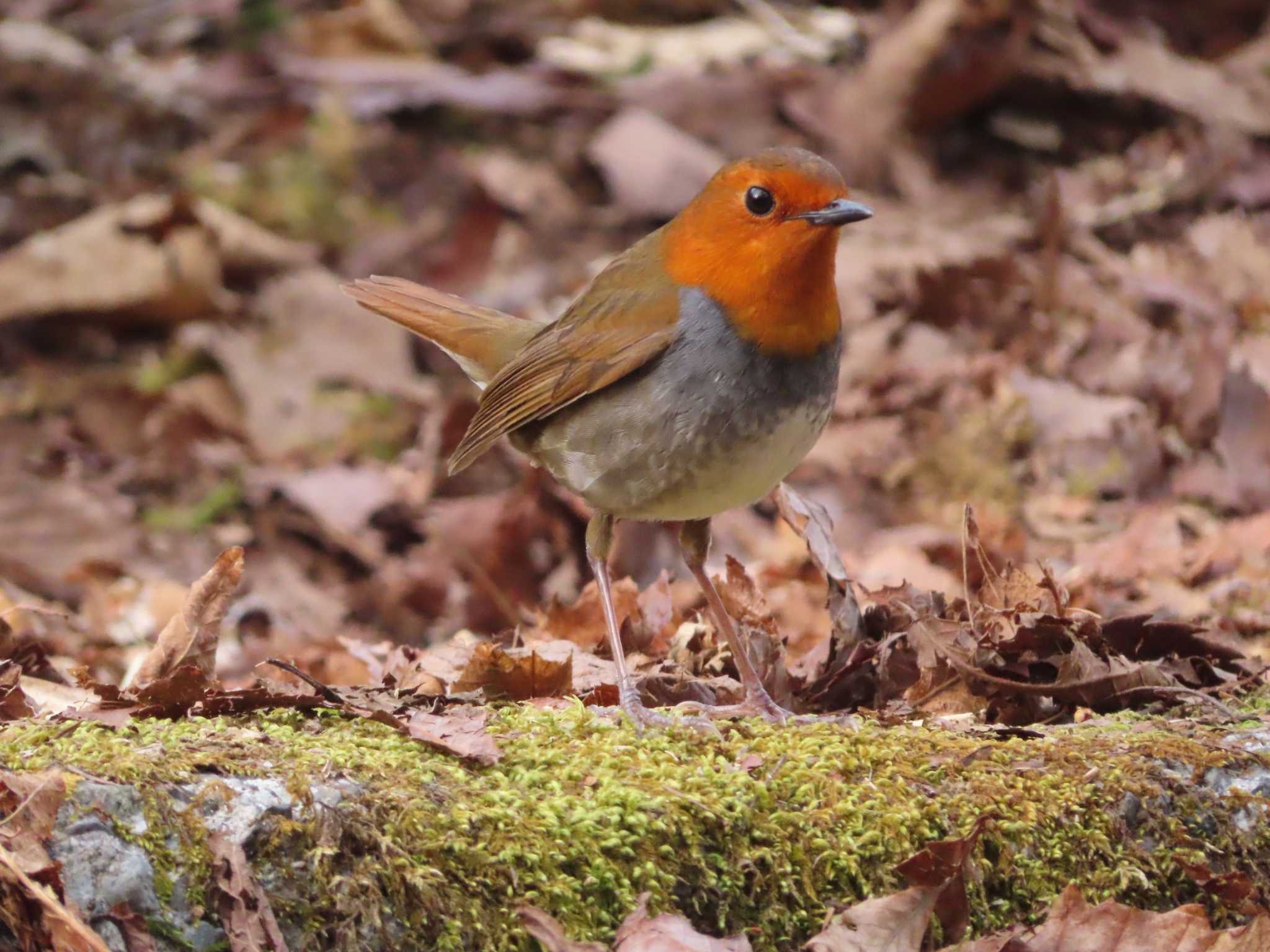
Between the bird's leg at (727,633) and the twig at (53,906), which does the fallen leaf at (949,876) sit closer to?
the bird's leg at (727,633)

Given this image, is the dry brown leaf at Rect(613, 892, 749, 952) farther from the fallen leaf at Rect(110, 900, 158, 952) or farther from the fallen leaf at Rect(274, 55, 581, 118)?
the fallen leaf at Rect(274, 55, 581, 118)

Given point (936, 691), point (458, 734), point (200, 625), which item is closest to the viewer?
point (458, 734)

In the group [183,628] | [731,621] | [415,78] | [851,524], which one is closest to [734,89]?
[415,78]

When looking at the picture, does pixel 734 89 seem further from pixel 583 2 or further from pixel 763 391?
pixel 763 391

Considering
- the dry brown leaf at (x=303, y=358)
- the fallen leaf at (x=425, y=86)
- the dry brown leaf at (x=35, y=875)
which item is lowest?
the dry brown leaf at (x=303, y=358)

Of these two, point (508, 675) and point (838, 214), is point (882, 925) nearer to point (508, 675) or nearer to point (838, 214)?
point (508, 675)

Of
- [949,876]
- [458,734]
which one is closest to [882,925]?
[949,876]

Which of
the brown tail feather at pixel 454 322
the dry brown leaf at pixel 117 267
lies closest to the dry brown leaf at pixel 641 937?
the brown tail feather at pixel 454 322
